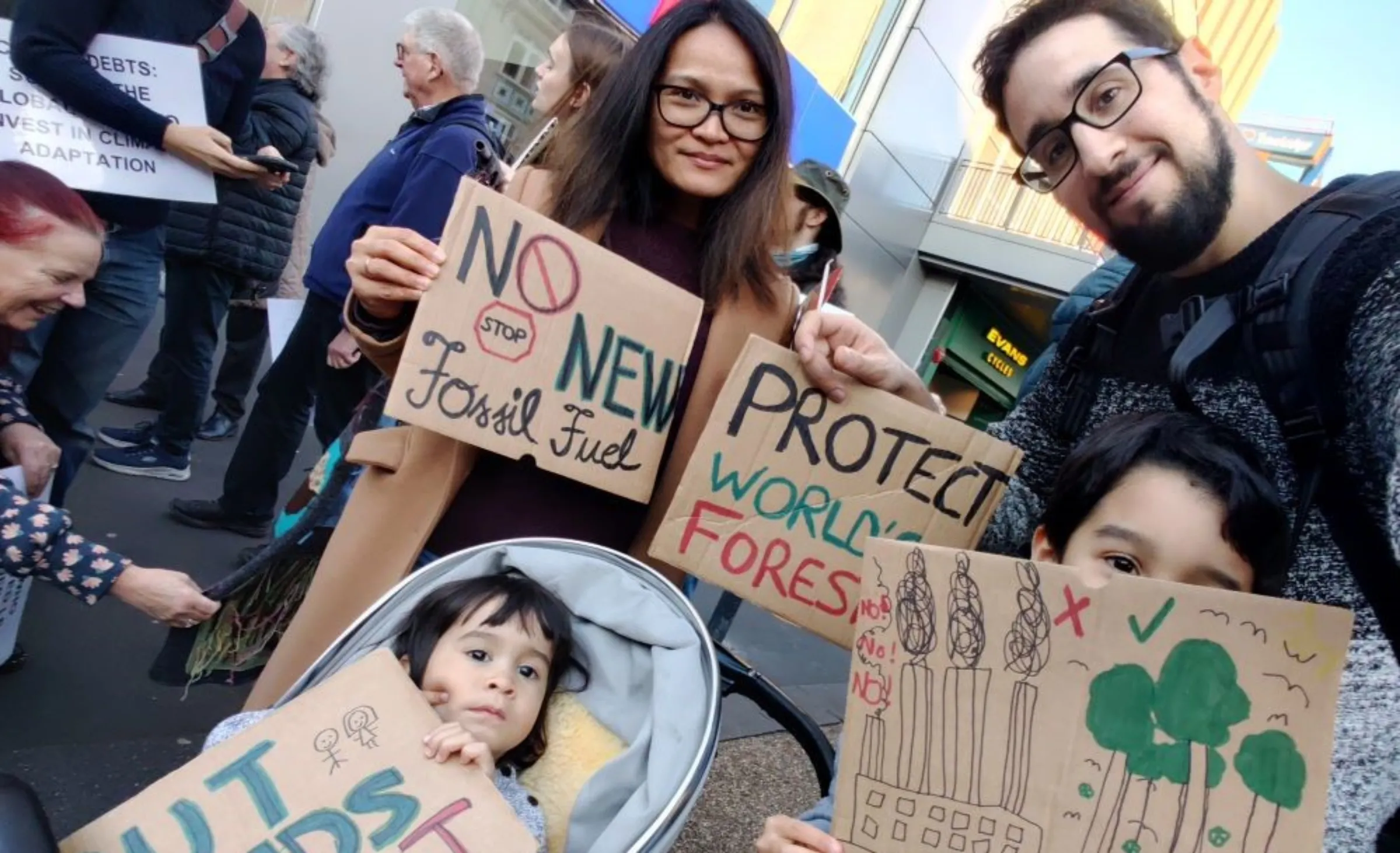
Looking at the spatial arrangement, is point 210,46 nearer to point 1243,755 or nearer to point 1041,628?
point 1041,628

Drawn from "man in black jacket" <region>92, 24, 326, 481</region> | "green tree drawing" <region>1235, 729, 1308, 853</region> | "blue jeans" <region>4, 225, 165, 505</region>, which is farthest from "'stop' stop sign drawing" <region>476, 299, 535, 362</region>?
"man in black jacket" <region>92, 24, 326, 481</region>

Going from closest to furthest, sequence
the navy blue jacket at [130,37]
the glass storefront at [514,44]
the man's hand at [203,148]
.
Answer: the navy blue jacket at [130,37] → the man's hand at [203,148] → the glass storefront at [514,44]

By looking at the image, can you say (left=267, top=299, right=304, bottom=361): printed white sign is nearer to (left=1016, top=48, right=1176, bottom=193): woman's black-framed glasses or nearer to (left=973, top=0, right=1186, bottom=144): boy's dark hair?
(left=973, top=0, right=1186, bottom=144): boy's dark hair

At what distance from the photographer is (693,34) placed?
169 centimetres

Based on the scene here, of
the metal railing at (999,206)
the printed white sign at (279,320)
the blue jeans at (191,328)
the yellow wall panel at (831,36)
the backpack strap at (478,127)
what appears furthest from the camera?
the metal railing at (999,206)

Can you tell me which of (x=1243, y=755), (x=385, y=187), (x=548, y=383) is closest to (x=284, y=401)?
(x=385, y=187)

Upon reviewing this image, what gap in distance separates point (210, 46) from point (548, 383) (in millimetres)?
1944

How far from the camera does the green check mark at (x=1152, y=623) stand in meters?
1.03

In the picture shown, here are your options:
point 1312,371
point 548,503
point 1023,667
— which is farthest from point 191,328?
point 1312,371

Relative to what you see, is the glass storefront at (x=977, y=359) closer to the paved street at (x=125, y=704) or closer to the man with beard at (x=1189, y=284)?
the paved street at (x=125, y=704)

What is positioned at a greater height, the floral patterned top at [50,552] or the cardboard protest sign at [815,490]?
the cardboard protest sign at [815,490]

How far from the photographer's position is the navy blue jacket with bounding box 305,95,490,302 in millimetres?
2699

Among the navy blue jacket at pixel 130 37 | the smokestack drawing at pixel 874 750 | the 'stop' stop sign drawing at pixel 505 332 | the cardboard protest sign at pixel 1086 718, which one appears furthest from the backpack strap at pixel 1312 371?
the navy blue jacket at pixel 130 37

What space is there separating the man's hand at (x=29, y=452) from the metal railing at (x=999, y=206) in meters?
11.9
